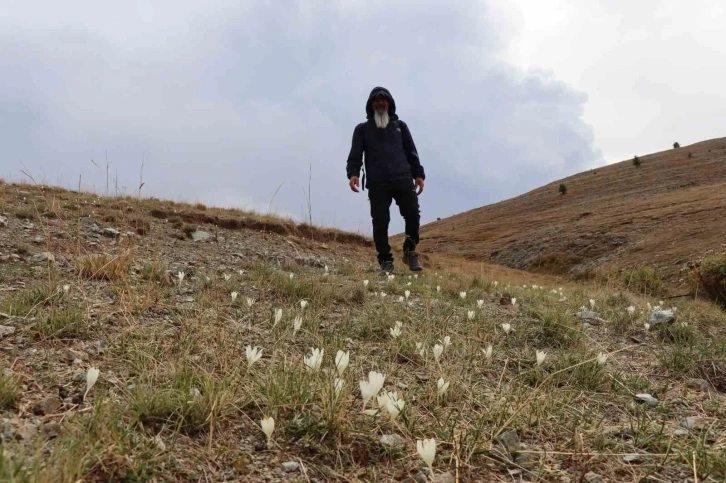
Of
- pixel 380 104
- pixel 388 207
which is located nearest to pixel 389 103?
pixel 380 104

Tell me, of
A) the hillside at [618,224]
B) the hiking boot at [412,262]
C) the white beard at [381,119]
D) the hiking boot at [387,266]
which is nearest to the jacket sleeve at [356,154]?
the white beard at [381,119]

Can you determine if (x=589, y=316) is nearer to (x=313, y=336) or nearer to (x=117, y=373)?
(x=313, y=336)

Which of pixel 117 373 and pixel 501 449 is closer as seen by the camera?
pixel 501 449

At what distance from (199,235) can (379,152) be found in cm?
489

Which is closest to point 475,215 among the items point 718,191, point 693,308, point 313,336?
point 718,191

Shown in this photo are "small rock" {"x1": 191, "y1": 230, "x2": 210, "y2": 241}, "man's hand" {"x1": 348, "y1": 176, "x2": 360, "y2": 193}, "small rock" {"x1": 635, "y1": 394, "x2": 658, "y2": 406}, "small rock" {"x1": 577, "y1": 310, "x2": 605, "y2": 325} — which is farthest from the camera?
"small rock" {"x1": 191, "y1": 230, "x2": 210, "y2": 241}

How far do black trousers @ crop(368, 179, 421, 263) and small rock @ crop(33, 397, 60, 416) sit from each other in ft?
19.6

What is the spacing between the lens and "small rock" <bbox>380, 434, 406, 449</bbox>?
Result: 1.78m

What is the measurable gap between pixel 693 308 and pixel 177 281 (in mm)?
6048

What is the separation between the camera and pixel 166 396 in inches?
71.2

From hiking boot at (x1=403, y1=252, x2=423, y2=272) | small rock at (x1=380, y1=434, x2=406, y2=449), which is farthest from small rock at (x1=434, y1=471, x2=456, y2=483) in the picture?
hiking boot at (x1=403, y1=252, x2=423, y2=272)

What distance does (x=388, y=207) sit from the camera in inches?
302

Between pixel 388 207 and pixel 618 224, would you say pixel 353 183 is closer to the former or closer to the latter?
pixel 388 207

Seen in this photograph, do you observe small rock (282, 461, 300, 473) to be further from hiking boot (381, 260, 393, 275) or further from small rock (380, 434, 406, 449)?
hiking boot (381, 260, 393, 275)
